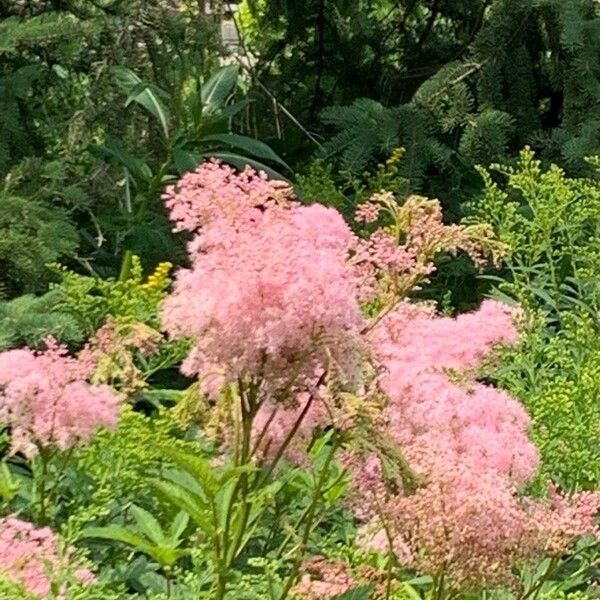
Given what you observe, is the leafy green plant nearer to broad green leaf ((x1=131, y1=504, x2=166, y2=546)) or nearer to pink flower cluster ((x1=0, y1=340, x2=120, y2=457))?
broad green leaf ((x1=131, y1=504, x2=166, y2=546))

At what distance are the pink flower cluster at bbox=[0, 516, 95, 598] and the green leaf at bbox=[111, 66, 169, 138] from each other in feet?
5.42

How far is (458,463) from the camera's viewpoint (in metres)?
1.33

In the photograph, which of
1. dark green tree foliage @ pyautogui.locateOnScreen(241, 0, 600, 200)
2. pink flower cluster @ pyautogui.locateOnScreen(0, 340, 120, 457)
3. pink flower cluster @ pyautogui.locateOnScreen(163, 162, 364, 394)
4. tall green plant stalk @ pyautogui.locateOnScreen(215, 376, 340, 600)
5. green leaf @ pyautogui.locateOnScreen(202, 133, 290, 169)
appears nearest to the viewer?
pink flower cluster @ pyautogui.locateOnScreen(163, 162, 364, 394)

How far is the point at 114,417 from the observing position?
1.57m

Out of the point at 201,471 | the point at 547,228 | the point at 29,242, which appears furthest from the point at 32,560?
the point at 547,228

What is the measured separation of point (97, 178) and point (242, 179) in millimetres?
1647

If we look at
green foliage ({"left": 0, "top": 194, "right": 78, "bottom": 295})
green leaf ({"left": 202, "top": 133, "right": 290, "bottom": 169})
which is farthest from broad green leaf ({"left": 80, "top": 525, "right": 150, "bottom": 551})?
green leaf ({"left": 202, "top": 133, "right": 290, "bottom": 169})

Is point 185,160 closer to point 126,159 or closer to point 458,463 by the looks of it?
point 126,159

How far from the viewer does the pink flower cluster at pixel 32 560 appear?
1.30 metres

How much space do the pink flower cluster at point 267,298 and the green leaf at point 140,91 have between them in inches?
64.4

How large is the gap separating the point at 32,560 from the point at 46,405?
0.24 meters

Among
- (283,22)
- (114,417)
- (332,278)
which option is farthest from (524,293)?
(283,22)

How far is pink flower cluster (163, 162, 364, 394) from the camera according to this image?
122 cm

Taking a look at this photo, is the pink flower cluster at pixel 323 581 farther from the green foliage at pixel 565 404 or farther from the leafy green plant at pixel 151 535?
the green foliage at pixel 565 404
